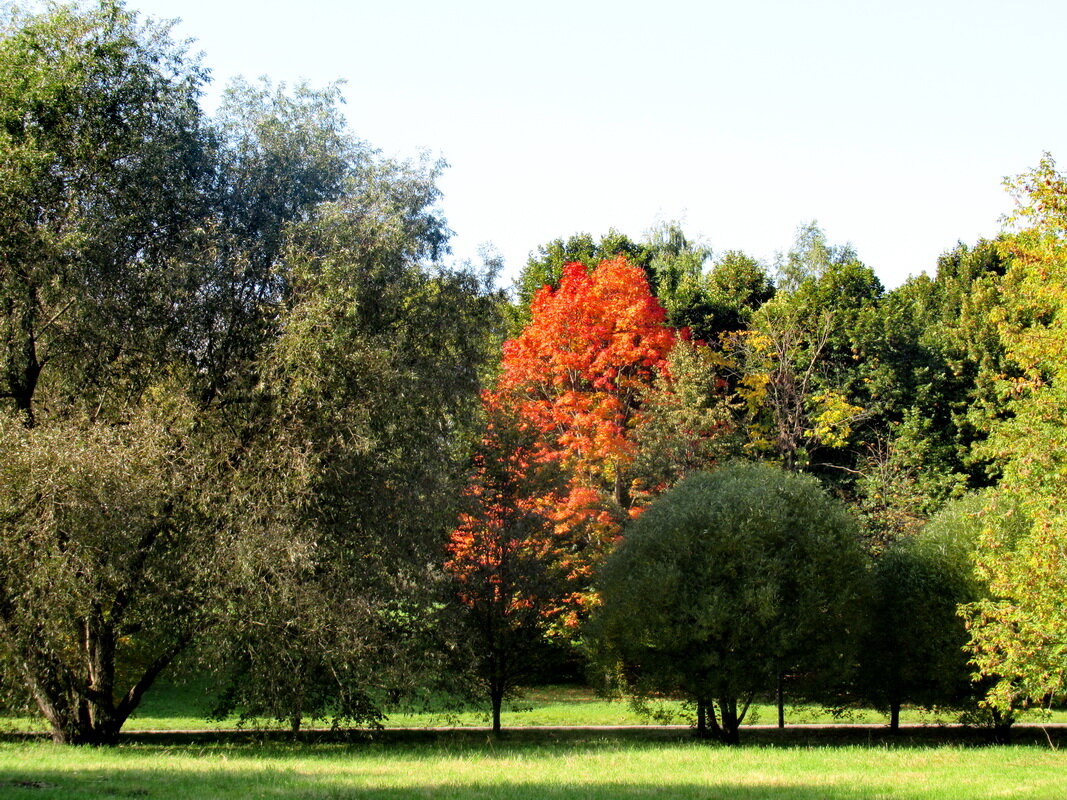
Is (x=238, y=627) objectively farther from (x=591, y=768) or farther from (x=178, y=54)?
(x=178, y=54)

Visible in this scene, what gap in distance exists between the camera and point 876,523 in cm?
3562

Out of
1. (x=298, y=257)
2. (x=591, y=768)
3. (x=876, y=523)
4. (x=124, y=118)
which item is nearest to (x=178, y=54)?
(x=124, y=118)

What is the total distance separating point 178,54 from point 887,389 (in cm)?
3040

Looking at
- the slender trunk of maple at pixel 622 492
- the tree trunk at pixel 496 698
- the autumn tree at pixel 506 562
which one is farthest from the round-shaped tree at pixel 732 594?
the slender trunk of maple at pixel 622 492

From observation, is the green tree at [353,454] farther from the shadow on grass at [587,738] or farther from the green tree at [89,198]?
the green tree at [89,198]

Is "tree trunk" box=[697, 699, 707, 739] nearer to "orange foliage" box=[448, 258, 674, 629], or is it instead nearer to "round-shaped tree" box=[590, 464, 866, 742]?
"round-shaped tree" box=[590, 464, 866, 742]

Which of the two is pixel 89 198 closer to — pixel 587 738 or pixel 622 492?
pixel 587 738

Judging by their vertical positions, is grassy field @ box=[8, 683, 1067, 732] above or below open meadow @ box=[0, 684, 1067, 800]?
below

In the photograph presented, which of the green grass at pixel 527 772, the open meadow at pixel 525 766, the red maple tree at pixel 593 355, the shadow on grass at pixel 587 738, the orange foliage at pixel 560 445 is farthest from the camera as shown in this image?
the red maple tree at pixel 593 355

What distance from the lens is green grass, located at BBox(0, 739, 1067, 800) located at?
41.7 ft

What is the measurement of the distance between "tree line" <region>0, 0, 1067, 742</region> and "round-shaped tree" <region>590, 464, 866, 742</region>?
0.08 metres

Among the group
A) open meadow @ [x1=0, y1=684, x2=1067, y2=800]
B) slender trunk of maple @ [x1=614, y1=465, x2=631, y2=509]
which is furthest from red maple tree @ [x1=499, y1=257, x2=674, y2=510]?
open meadow @ [x1=0, y1=684, x2=1067, y2=800]

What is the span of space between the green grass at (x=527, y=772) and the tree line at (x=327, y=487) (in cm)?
Answer: 176

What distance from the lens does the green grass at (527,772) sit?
12.7 metres
